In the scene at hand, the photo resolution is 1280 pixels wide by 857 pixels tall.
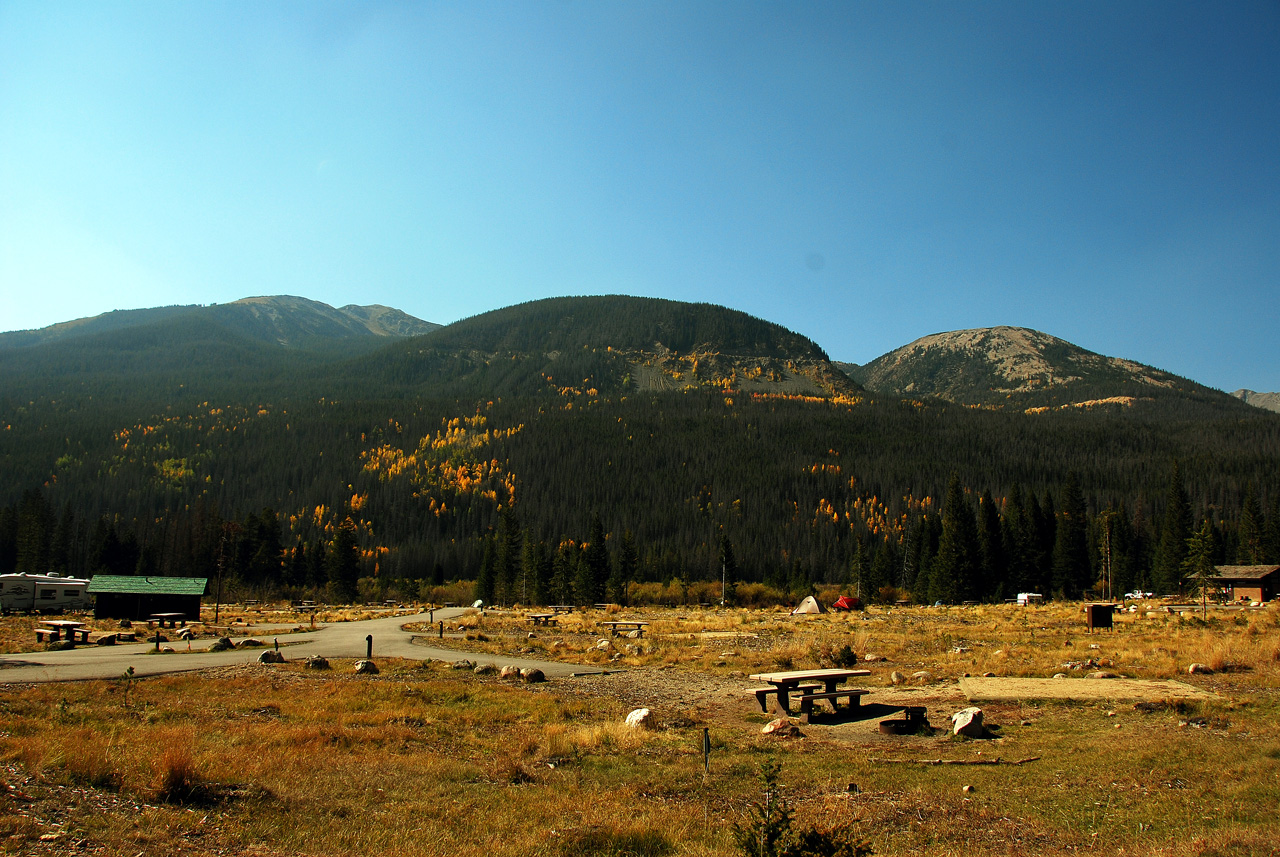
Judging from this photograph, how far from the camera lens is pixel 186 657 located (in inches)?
1033

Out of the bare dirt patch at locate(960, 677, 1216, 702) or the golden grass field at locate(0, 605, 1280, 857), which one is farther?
the bare dirt patch at locate(960, 677, 1216, 702)

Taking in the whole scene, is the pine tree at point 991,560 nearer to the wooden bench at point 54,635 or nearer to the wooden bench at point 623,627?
the wooden bench at point 623,627

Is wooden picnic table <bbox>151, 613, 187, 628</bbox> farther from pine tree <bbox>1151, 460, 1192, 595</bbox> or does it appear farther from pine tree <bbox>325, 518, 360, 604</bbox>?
pine tree <bbox>1151, 460, 1192, 595</bbox>

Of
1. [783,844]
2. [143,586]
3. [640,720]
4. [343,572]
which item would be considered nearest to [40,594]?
[143,586]

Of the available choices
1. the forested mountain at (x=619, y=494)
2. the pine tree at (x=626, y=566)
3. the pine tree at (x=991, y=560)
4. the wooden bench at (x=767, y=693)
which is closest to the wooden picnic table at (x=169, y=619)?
the forested mountain at (x=619, y=494)

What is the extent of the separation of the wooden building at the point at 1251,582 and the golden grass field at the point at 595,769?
138 feet

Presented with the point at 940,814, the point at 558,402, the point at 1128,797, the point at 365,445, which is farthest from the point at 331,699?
the point at 558,402

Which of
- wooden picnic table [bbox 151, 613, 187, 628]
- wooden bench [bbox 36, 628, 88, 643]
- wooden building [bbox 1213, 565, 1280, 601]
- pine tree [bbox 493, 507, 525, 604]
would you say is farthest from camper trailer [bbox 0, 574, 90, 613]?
wooden building [bbox 1213, 565, 1280, 601]

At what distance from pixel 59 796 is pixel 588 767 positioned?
6990mm

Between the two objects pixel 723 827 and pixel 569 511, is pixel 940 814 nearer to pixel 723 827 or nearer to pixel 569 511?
pixel 723 827

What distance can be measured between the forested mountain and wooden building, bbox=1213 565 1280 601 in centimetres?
351

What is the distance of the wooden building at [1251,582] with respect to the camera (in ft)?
171

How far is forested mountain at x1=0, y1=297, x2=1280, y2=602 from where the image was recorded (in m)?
78.9

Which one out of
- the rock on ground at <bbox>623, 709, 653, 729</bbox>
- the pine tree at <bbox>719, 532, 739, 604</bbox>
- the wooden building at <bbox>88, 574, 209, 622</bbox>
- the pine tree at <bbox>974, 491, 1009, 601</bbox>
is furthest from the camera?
the pine tree at <bbox>719, 532, 739, 604</bbox>
